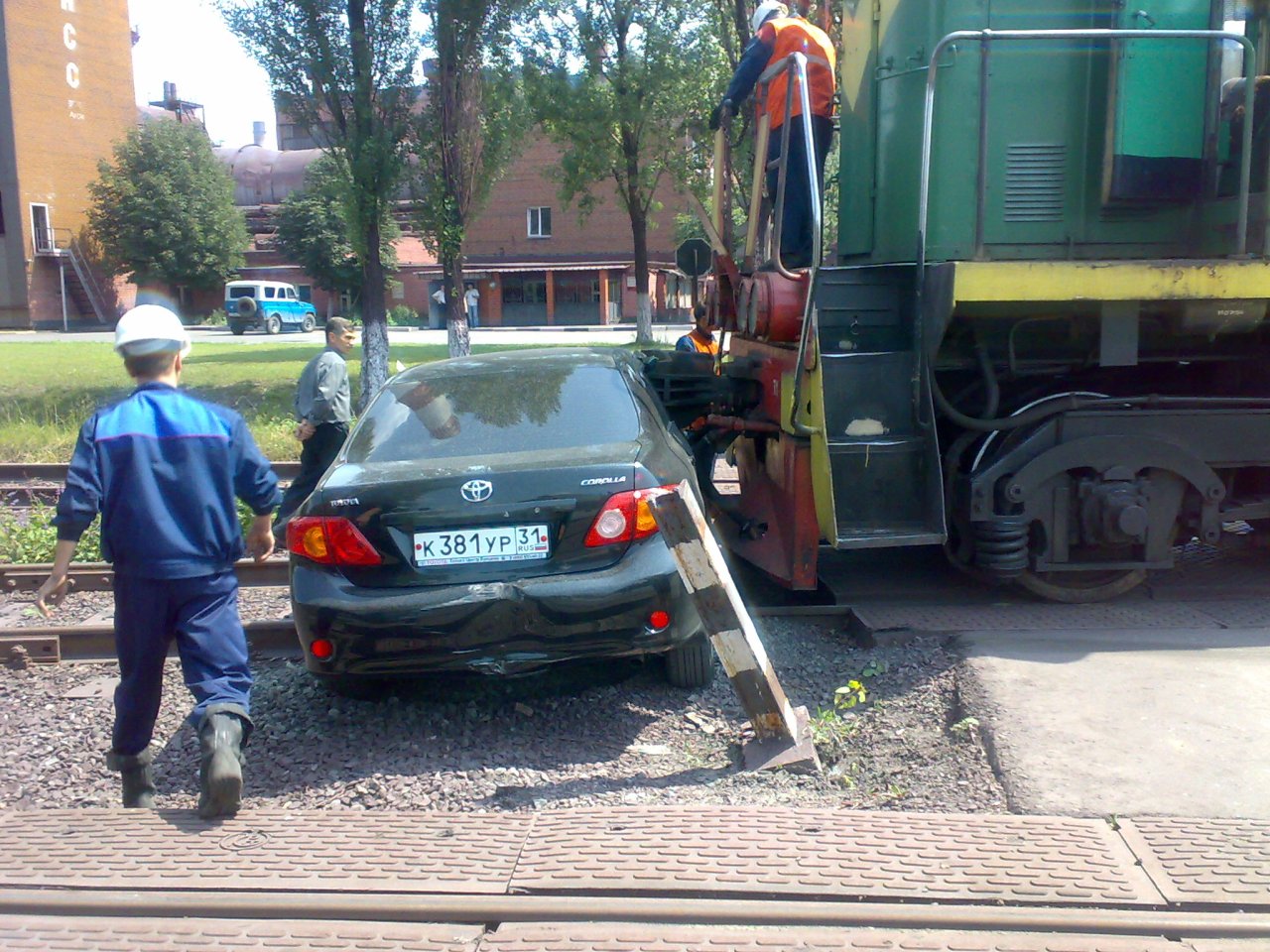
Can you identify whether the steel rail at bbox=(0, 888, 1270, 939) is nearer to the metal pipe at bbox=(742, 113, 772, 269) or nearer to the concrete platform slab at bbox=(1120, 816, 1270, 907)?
the concrete platform slab at bbox=(1120, 816, 1270, 907)

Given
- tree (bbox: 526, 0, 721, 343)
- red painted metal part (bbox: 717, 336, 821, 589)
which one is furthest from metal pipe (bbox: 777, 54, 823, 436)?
tree (bbox: 526, 0, 721, 343)

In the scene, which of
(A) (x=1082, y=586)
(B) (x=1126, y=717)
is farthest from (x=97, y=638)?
(A) (x=1082, y=586)

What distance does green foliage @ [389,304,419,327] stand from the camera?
5031cm

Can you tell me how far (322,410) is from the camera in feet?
24.7

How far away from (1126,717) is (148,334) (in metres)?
3.96

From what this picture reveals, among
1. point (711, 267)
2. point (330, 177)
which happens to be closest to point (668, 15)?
point (330, 177)

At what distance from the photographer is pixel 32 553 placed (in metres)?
7.65

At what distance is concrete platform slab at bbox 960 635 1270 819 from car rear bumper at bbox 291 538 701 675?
1443 mm

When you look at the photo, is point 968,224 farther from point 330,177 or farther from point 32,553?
point 330,177

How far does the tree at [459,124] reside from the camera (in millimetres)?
14047

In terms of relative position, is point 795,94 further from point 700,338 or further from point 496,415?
point 700,338

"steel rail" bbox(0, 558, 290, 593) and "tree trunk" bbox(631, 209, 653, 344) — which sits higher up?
"tree trunk" bbox(631, 209, 653, 344)

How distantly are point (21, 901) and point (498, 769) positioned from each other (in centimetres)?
163

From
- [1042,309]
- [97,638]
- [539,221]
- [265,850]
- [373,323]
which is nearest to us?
[265,850]
